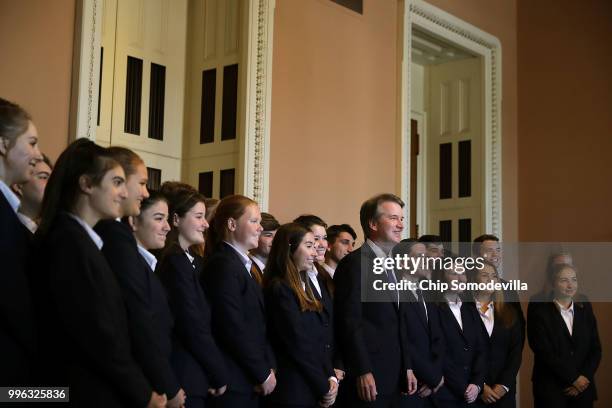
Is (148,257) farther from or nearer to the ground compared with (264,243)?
nearer to the ground

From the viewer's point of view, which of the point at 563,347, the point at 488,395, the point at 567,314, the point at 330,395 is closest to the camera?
the point at 330,395

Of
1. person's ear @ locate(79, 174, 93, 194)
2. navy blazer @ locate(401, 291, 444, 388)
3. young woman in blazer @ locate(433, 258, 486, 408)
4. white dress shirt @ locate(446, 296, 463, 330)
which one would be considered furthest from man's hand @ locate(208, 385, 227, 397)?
white dress shirt @ locate(446, 296, 463, 330)

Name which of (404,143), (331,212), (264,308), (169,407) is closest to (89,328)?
(169,407)

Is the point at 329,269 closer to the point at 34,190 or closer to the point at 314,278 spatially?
the point at 314,278

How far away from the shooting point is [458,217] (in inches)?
353

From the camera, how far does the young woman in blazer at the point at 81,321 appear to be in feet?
8.27

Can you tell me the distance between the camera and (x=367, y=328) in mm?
4582

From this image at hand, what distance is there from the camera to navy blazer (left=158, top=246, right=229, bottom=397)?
352cm

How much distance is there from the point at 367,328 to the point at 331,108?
9.32ft

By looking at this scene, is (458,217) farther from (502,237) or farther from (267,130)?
(267,130)

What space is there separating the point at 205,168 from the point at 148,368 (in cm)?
370

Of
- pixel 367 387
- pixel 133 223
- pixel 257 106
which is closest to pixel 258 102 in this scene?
pixel 257 106

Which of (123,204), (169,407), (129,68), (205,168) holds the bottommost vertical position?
(169,407)

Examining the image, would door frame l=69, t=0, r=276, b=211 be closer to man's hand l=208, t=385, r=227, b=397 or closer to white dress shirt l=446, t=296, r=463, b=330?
white dress shirt l=446, t=296, r=463, b=330
